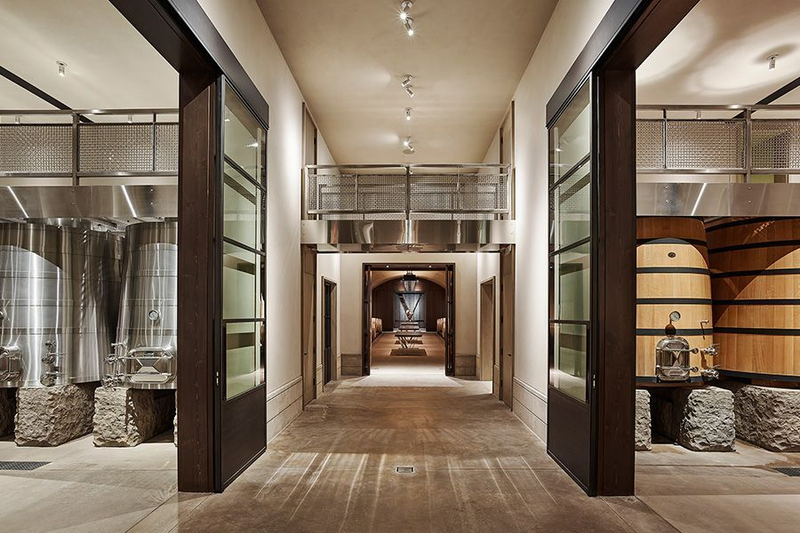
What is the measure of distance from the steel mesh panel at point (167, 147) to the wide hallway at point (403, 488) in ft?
10.7

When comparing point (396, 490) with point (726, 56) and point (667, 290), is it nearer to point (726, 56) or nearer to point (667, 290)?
point (667, 290)

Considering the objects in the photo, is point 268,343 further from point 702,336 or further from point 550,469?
point 702,336

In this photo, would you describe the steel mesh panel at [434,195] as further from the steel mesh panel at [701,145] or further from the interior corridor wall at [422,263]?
the interior corridor wall at [422,263]

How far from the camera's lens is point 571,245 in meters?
4.80

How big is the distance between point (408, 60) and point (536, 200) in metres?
2.38

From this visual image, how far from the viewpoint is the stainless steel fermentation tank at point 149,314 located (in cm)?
566

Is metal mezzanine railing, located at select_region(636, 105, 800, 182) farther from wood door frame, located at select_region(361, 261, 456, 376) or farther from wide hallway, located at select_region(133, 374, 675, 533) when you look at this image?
wood door frame, located at select_region(361, 261, 456, 376)

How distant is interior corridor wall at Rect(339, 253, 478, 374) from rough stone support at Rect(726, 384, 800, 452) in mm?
6812

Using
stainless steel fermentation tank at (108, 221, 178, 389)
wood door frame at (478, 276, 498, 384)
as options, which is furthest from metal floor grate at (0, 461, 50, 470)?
wood door frame at (478, 276, 498, 384)

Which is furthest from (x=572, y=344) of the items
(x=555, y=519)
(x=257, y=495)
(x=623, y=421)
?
(x=257, y=495)

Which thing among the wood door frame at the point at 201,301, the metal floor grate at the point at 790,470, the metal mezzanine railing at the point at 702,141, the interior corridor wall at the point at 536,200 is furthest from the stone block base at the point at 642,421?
the wood door frame at the point at 201,301

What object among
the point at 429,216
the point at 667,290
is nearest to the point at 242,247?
the point at 667,290

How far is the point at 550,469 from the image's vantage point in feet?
16.0

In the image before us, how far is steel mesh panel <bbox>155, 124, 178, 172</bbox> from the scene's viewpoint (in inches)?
243
